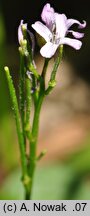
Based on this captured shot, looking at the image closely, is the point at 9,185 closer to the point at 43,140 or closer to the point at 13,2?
the point at 43,140

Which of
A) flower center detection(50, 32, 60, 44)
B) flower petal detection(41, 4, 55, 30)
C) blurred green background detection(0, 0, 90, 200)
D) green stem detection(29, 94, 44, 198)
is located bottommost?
blurred green background detection(0, 0, 90, 200)

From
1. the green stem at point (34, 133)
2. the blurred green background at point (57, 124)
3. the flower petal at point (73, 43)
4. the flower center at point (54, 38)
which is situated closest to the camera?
the flower petal at point (73, 43)

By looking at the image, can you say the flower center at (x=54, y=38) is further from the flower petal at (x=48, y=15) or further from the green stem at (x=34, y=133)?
the green stem at (x=34, y=133)

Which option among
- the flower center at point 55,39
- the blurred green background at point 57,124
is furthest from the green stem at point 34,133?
the blurred green background at point 57,124

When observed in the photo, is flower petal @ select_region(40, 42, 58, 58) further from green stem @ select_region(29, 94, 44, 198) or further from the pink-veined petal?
green stem @ select_region(29, 94, 44, 198)

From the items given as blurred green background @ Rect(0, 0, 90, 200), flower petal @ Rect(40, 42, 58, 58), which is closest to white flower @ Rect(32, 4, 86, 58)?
flower petal @ Rect(40, 42, 58, 58)

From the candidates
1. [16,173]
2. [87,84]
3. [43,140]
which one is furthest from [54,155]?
[87,84]

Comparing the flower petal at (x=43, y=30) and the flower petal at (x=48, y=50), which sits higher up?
the flower petal at (x=43, y=30)
